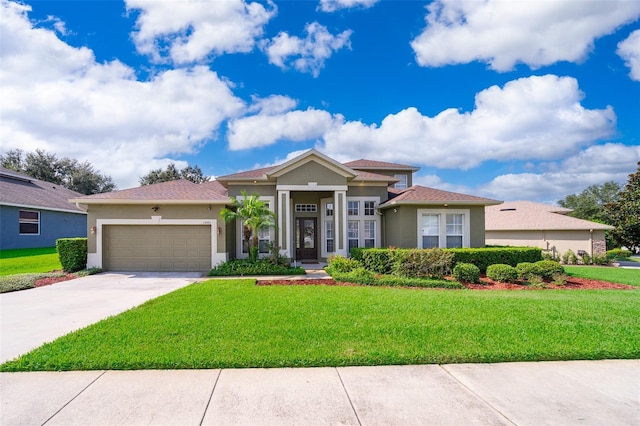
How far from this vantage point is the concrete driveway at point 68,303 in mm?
5648

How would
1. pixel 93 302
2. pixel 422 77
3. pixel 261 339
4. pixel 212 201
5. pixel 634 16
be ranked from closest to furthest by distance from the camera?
pixel 261 339 < pixel 93 302 < pixel 634 16 < pixel 212 201 < pixel 422 77

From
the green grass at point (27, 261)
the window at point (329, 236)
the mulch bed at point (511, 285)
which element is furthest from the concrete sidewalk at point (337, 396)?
the green grass at point (27, 261)

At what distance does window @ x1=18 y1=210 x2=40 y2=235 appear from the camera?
19.0 metres

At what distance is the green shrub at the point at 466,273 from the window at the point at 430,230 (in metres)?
3.19

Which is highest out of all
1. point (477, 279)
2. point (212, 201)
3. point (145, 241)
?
point (212, 201)

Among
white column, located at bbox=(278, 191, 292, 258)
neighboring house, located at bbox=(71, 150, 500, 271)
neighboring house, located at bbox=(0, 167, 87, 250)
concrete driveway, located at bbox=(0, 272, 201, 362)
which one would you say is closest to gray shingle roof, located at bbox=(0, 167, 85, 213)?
neighboring house, located at bbox=(0, 167, 87, 250)

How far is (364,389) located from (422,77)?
49.7ft

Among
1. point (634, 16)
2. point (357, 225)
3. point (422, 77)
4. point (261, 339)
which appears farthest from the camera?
point (357, 225)

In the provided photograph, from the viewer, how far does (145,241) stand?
14008 mm

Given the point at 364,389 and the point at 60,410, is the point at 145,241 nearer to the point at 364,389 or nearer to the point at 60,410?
the point at 60,410

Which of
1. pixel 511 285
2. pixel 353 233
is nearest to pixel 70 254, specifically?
pixel 353 233

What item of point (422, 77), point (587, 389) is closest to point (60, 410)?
point (587, 389)

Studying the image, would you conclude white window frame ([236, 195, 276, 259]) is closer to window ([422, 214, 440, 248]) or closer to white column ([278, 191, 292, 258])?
white column ([278, 191, 292, 258])

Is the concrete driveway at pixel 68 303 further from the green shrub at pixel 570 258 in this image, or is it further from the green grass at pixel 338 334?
the green shrub at pixel 570 258
